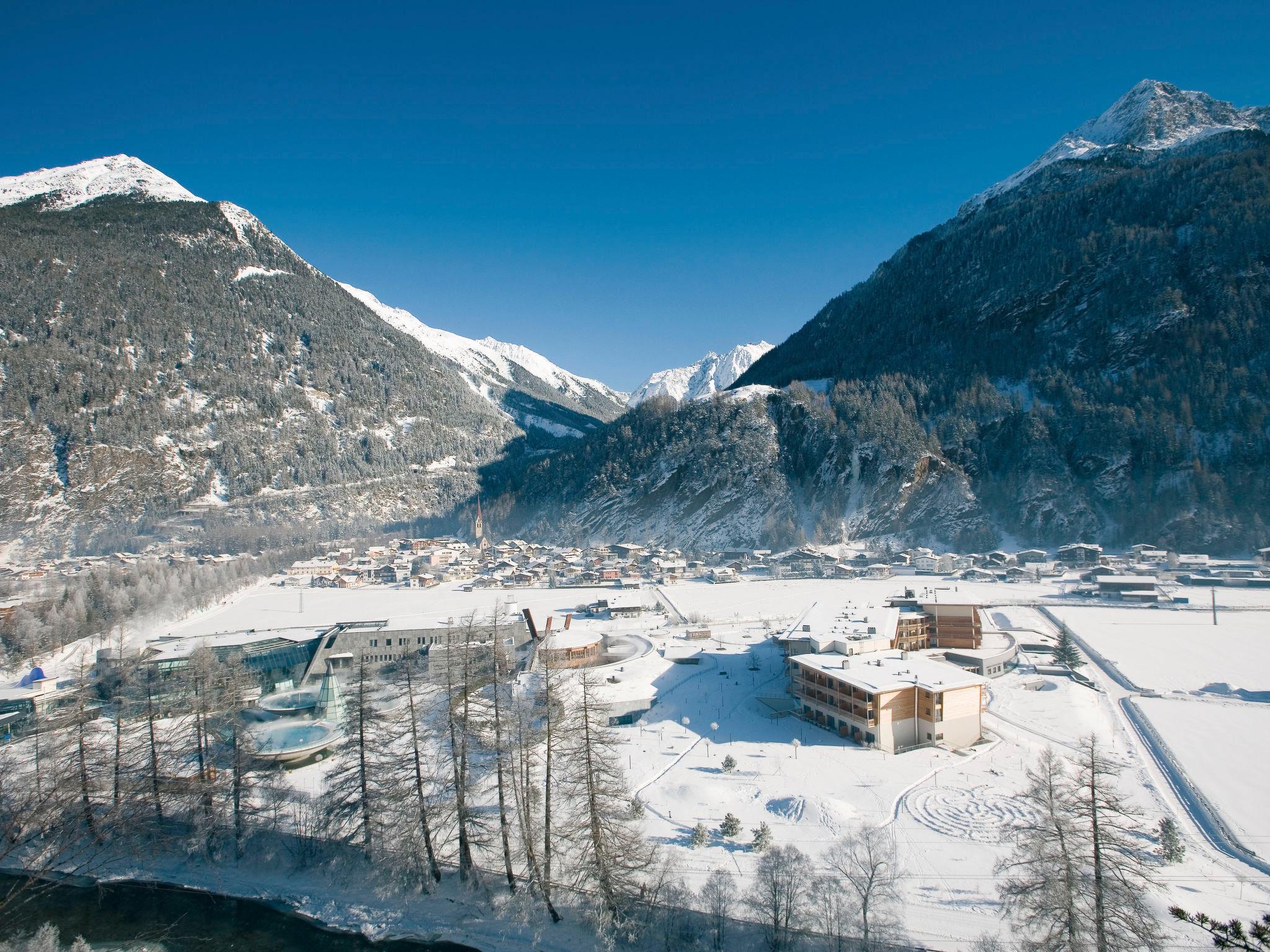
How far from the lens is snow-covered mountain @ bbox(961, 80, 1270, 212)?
123m

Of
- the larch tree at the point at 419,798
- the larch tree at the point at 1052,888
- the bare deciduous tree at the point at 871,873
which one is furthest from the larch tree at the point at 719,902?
the larch tree at the point at 419,798

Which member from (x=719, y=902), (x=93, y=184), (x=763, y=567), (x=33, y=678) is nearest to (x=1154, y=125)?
(x=763, y=567)

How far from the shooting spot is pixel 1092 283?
87062mm

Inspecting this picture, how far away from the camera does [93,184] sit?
15375 centimetres

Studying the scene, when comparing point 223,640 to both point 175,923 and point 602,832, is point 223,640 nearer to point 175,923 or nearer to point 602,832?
point 175,923

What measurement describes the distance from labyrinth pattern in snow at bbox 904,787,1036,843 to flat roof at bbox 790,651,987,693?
3.90 meters

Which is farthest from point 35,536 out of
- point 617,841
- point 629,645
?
point 617,841

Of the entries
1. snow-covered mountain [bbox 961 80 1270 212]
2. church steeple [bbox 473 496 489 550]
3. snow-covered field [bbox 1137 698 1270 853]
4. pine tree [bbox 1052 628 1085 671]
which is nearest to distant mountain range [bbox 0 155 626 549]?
church steeple [bbox 473 496 489 550]

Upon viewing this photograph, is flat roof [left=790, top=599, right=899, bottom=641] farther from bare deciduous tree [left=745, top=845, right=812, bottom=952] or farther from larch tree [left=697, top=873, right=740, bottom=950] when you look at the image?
larch tree [left=697, top=873, right=740, bottom=950]

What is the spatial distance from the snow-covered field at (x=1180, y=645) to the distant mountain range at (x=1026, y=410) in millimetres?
25884

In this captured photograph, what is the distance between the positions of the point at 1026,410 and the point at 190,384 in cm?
12567

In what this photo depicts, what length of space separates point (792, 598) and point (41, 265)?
14410 centimetres

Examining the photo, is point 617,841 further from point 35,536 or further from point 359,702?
point 35,536

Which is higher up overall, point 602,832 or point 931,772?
point 602,832
